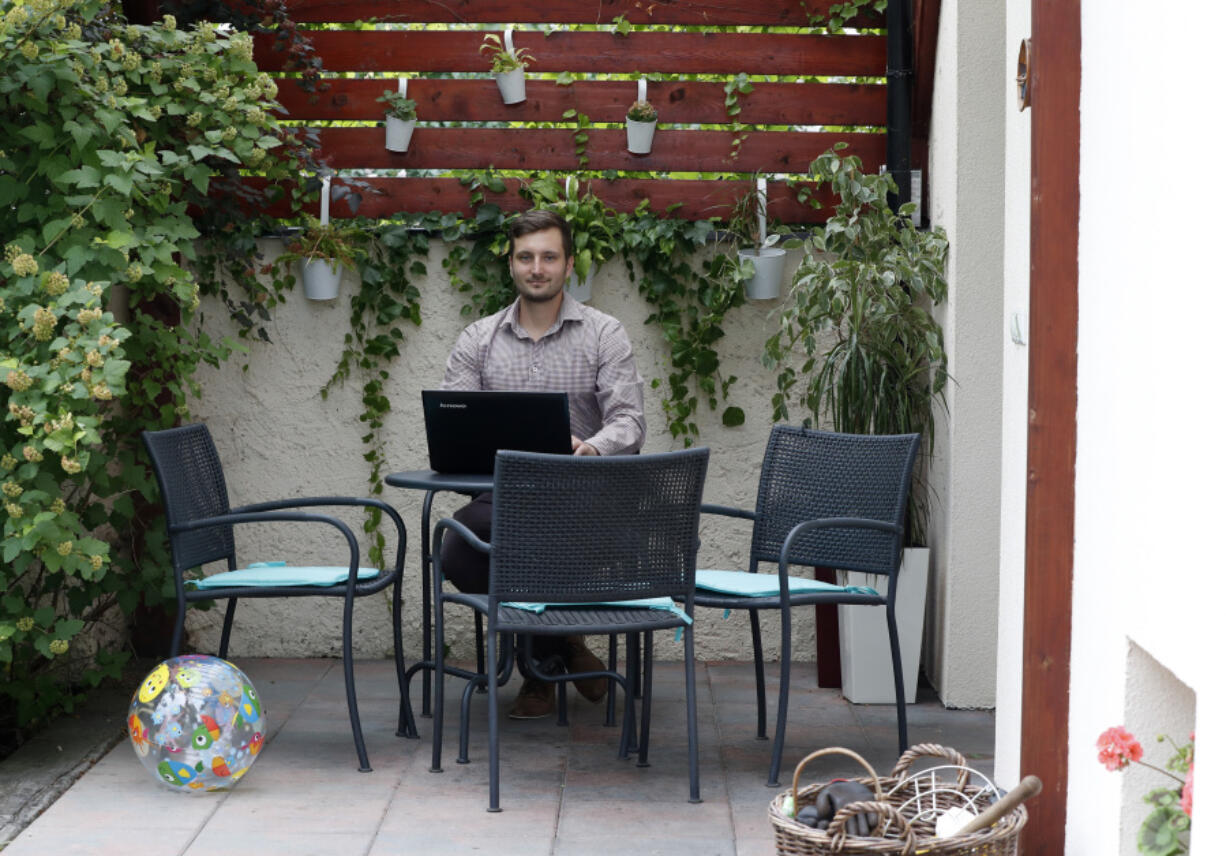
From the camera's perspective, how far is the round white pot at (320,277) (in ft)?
16.2

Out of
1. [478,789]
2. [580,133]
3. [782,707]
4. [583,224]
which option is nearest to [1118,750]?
[782,707]

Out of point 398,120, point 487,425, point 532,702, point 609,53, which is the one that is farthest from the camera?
point 609,53

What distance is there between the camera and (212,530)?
160 inches

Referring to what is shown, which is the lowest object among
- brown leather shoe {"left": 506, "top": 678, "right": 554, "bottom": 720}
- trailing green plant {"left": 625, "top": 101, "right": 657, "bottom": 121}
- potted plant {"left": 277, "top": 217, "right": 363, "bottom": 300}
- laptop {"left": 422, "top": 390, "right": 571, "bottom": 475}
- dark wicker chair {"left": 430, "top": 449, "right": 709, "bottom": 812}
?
brown leather shoe {"left": 506, "top": 678, "right": 554, "bottom": 720}

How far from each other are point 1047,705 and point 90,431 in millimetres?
2223

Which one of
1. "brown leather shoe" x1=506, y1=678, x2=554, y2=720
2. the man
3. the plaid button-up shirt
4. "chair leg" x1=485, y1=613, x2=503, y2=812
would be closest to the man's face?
the man

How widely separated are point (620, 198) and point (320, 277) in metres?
1.09

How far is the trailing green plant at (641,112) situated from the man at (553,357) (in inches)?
24.6

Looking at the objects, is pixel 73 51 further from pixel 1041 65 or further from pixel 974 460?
pixel 974 460

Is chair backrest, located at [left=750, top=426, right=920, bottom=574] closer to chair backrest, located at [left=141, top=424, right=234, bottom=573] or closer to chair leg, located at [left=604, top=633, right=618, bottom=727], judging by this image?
chair leg, located at [left=604, top=633, right=618, bottom=727]

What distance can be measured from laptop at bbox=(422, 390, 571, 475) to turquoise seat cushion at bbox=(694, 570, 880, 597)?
20.8 inches

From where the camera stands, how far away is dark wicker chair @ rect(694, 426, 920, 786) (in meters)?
3.77

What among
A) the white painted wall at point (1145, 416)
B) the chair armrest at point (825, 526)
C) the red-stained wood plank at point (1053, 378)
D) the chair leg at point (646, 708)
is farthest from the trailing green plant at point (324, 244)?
the red-stained wood plank at point (1053, 378)

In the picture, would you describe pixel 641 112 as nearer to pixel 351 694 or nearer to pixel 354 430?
pixel 354 430
